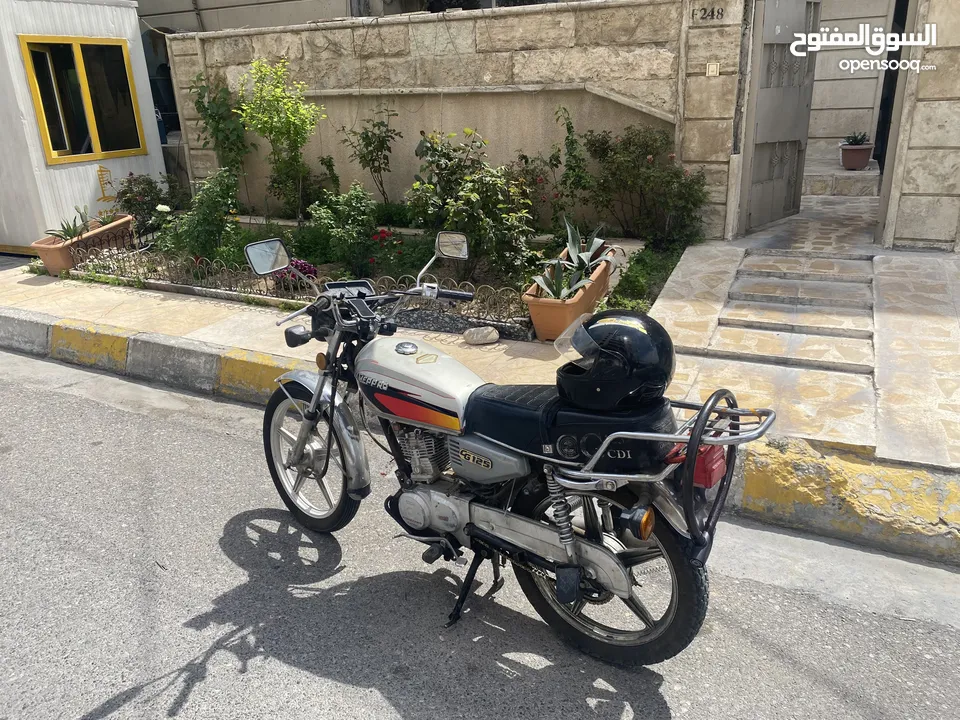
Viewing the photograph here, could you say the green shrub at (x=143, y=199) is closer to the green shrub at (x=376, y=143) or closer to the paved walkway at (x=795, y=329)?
the paved walkway at (x=795, y=329)

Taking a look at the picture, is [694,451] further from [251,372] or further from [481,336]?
[251,372]

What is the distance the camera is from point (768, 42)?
310 inches

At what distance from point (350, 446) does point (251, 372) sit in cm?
251

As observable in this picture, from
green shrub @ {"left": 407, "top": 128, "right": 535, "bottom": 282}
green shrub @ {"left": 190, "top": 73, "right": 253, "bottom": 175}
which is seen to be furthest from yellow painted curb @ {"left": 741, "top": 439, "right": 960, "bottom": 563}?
green shrub @ {"left": 190, "top": 73, "right": 253, "bottom": 175}

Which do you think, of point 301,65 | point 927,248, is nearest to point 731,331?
point 927,248

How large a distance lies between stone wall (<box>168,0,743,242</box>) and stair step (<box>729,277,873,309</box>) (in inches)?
54.8

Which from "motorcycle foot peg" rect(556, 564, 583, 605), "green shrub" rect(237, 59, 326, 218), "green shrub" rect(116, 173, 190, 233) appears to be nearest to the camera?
"motorcycle foot peg" rect(556, 564, 583, 605)

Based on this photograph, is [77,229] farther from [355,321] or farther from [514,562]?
[514,562]

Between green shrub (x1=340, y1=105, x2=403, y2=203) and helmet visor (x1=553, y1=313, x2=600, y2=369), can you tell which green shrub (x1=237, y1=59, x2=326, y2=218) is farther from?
helmet visor (x1=553, y1=313, x2=600, y2=369)

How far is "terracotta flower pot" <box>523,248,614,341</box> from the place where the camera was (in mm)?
6039

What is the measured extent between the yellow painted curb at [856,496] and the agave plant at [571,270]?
7.92 ft

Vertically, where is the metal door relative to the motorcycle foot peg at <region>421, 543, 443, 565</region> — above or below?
above

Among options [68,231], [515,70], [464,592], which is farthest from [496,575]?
[68,231]

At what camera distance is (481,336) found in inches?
247
